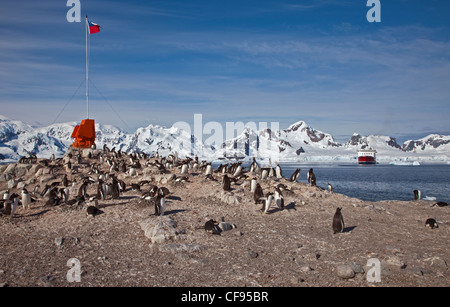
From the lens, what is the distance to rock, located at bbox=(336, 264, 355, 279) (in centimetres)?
686

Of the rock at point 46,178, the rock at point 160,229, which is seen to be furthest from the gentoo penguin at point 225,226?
the rock at point 46,178

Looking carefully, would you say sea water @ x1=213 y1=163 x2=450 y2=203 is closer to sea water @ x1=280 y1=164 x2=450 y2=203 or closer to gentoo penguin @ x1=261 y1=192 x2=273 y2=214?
sea water @ x1=280 y1=164 x2=450 y2=203

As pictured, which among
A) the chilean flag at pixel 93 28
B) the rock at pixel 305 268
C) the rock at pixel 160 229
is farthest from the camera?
the chilean flag at pixel 93 28

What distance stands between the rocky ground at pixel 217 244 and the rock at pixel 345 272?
20 millimetres

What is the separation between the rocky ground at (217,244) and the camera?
687 cm

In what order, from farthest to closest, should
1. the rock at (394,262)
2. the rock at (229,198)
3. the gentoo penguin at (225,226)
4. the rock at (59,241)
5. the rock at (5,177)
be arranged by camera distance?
1. the rock at (5,177)
2. the rock at (229,198)
3. the gentoo penguin at (225,226)
4. the rock at (59,241)
5. the rock at (394,262)

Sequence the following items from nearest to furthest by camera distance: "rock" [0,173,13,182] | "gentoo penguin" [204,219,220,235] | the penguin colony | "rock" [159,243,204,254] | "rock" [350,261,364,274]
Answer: "rock" [350,261,364,274] → "rock" [159,243,204,254] → "gentoo penguin" [204,219,220,235] → the penguin colony → "rock" [0,173,13,182]

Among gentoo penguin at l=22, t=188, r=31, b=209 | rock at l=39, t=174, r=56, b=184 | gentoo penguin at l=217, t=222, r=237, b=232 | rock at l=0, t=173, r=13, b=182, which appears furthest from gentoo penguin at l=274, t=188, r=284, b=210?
rock at l=0, t=173, r=13, b=182

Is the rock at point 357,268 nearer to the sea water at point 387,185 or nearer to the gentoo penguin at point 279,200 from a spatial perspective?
the gentoo penguin at point 279,200

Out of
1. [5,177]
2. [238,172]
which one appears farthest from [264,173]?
[5,177]

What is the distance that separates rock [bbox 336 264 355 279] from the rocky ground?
20 millimetres
